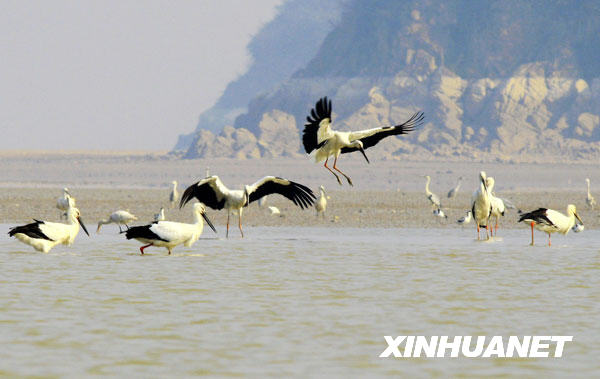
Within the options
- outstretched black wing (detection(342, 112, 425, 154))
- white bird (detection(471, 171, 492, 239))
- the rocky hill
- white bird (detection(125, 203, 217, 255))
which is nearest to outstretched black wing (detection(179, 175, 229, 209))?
outstretched black wing (detection(342, 112, 425, 154))

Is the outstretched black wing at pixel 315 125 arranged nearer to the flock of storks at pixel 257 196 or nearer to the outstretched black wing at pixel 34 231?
the flock of storks at pixel 257 196

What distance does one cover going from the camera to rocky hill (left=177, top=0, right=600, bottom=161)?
339 ft

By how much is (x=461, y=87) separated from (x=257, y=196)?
88159 millimetres

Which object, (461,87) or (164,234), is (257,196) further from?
(461,87)

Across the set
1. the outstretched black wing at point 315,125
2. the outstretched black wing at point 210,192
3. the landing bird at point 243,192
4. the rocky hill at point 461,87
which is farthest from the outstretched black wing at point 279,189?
the rocky hill at point 461,87

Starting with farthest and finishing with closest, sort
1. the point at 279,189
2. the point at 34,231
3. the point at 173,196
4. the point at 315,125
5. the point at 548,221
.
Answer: the point at 173,196, the point at 279,189, the point at 548,221, the point at 315,125, the point at 34,231

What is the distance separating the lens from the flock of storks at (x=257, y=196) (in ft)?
57.0

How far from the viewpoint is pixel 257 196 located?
916 inches

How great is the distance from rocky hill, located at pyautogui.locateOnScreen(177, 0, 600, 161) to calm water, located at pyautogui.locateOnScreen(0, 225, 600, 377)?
8367 cm

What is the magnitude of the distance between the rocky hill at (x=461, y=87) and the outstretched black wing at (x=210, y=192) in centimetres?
7780

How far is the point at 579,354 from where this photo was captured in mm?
8961

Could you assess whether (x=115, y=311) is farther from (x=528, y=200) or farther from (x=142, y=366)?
(x=528, y=200)

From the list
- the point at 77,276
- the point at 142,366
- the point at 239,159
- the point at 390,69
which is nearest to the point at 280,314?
the point at 142,366

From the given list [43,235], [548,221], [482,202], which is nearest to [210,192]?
[482,202]
